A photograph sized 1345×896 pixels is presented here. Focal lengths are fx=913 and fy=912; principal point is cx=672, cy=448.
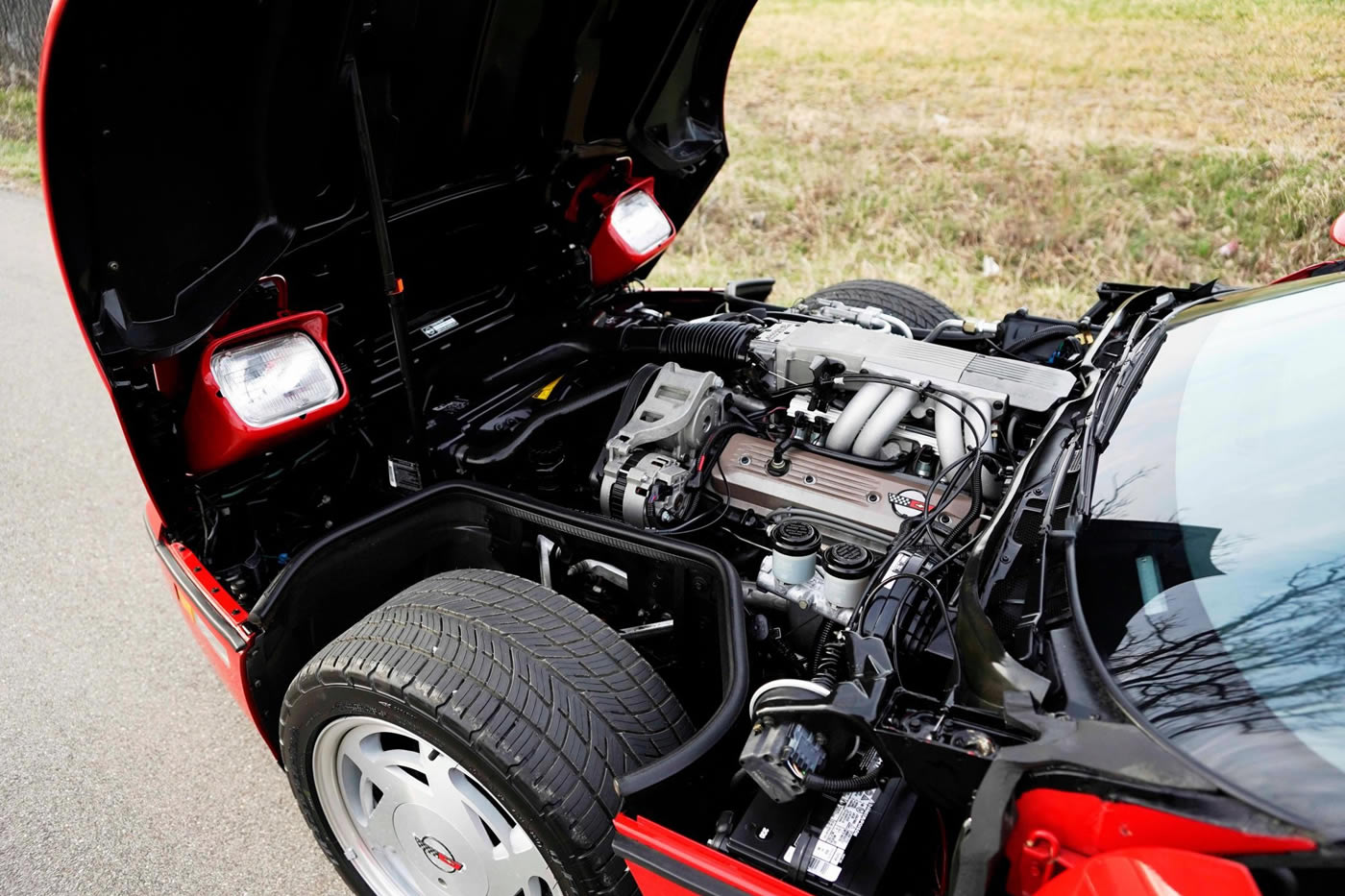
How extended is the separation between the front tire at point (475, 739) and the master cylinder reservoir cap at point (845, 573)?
0.41 metres

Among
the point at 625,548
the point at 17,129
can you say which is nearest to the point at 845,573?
the point at 625,548

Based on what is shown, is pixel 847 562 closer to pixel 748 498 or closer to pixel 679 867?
pixel 748 498

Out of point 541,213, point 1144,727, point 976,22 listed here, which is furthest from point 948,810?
point 976,22

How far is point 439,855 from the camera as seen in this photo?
195 cm

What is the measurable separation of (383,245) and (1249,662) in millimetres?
1966

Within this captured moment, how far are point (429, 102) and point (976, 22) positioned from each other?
8950 millimetres

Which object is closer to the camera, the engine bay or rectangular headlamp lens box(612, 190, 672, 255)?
the engine bay

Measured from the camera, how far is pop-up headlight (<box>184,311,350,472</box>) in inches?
81.2

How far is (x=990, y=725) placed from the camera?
1.30 m

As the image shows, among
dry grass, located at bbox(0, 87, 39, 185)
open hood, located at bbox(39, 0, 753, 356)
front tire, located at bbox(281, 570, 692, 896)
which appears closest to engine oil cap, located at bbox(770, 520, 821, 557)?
front tire, located at bbox(281, 570, 692, 896)

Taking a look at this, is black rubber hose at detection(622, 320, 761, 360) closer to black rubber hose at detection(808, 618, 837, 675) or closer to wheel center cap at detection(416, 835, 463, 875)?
black rubber hose at detection(808, 618, 837, 675)

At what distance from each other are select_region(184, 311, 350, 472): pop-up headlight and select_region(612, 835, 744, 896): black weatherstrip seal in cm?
124

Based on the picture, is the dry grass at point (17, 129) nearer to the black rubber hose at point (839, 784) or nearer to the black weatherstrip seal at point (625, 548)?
the black weatherstrip seal at point (625, 548)

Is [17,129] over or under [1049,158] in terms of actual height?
under
